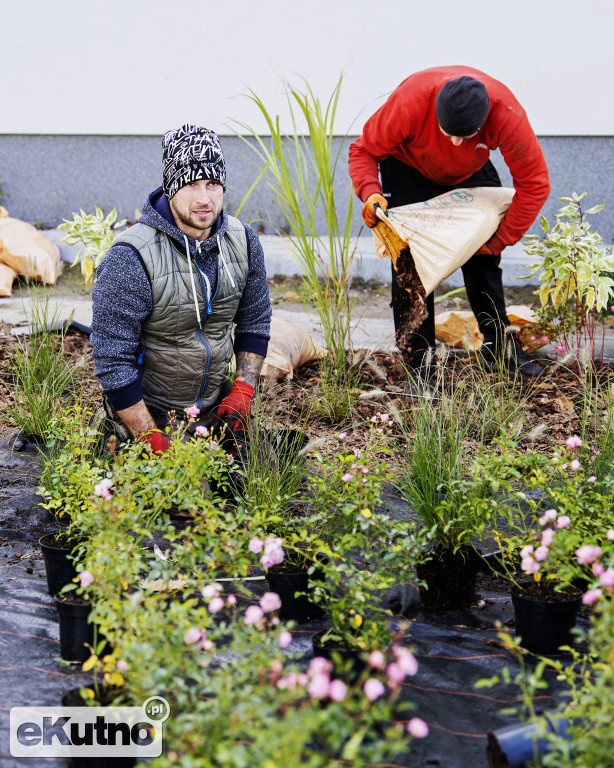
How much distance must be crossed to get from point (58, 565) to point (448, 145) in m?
2.50

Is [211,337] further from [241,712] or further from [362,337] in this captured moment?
[362,337]

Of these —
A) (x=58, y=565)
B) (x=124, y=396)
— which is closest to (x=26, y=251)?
(x=124, y=396)

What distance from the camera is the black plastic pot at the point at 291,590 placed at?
2.11 meters

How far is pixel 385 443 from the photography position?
2.54 metres

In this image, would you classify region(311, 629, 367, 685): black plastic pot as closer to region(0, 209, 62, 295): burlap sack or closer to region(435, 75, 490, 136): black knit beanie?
region(435, 75, 490, 136): black knit beanie

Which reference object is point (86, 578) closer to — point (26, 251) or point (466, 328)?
point (466, 328)

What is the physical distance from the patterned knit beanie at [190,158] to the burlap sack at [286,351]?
1.45 meters

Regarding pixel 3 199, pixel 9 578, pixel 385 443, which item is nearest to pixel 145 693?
pixel 9 578

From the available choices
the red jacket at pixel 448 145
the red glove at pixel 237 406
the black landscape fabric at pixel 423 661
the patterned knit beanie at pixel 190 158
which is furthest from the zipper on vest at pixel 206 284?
the red jacket at pixel 448 145

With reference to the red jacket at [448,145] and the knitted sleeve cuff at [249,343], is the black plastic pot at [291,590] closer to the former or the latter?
the knitted sleeve cuff at [249,343]

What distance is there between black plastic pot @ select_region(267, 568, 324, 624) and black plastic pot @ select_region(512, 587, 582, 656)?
1.87 feet

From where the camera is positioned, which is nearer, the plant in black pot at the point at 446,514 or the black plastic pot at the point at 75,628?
the black plastic pot at the point at 75,628

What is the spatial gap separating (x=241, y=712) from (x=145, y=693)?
0.90 ft

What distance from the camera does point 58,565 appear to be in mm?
2223
